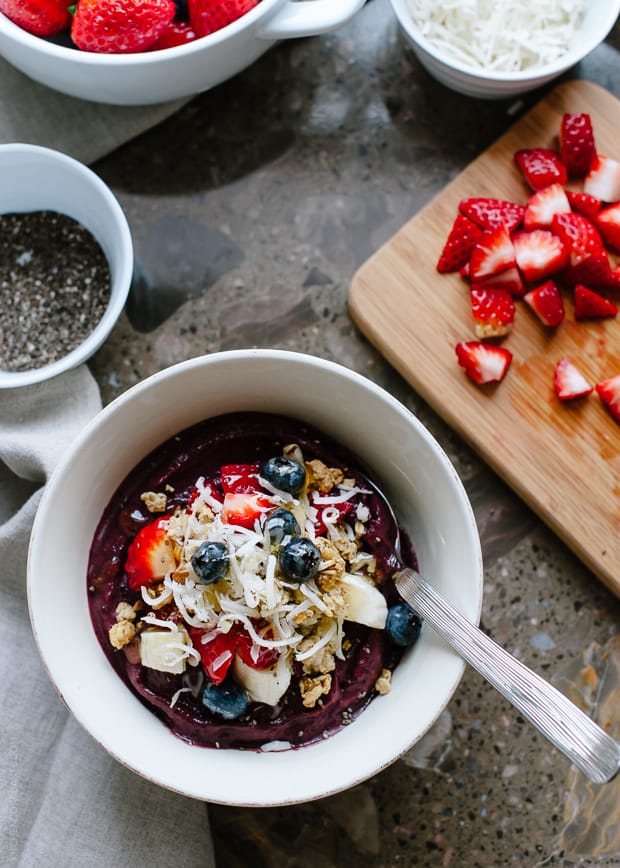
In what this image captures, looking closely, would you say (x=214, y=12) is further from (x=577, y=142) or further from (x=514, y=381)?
(x=514, y=381)

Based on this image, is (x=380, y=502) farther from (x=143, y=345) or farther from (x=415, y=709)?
(x=143, y=345)

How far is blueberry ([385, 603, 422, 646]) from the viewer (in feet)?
4.57

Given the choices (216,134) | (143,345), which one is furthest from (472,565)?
(216,134)

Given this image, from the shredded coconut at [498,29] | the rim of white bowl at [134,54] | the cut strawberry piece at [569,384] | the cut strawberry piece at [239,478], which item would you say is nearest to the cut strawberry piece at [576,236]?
the cut strawberry piece at [569,384]

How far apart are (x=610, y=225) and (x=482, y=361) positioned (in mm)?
385

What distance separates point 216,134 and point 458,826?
1453mm

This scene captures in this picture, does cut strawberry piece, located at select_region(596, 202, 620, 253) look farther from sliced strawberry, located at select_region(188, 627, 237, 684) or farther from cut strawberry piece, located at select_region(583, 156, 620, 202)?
sliced strawberry, located at select_region(188, 627, 237, 684)

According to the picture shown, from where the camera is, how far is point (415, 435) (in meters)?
1.33

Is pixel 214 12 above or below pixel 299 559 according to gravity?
above

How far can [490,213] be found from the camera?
1.78 metres

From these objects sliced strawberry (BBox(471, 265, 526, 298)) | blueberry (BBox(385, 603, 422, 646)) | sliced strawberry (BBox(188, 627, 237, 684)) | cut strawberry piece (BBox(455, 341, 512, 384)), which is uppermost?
sliced strawberry (BBox(471, 265, 526, 298))

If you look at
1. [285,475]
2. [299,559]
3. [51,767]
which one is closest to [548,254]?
[285,475]

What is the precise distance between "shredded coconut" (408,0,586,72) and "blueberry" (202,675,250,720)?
4.12 feet

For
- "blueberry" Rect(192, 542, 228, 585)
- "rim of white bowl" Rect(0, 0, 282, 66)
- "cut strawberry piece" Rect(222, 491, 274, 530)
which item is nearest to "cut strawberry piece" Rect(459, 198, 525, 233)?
"rim of white bowl" Rect(0, 0, 282, 66)
